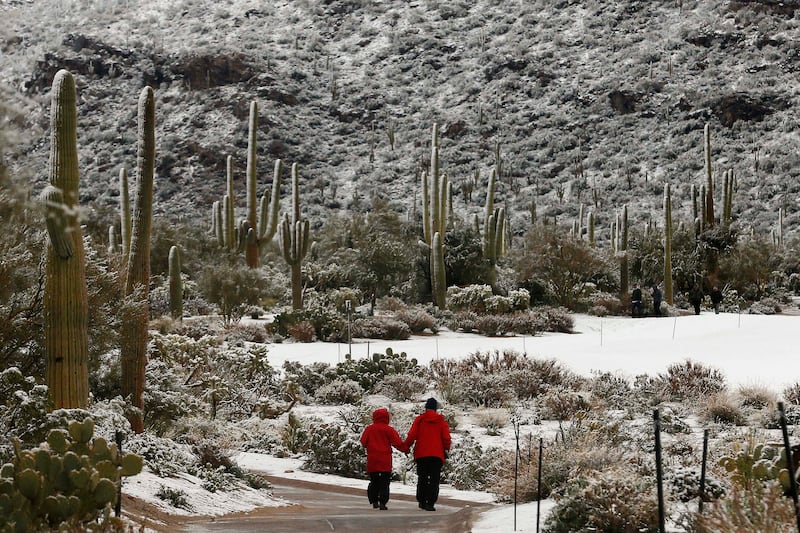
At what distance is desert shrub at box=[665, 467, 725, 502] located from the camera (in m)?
7.29

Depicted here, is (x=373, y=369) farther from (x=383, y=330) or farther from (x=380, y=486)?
(x=380, y=486)

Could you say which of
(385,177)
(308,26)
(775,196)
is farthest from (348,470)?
(308,26)

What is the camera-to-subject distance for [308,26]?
84188 millimetres

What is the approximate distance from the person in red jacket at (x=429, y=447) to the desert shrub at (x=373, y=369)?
343 inches

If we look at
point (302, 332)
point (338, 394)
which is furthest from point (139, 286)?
point (302, 332)

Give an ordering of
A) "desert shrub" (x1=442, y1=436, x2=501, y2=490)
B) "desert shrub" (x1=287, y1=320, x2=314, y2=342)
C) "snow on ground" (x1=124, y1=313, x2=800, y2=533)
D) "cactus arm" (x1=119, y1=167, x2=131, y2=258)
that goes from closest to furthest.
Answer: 1. "desert shrub" (x1=442, y1=436, x2=501, y2=490)
2. "snow on ground" (x1=124, y1=313, x2=800, y2=533)
3. "cactus arm" (x1=119, y1=167, x2=131, y2=258)
4. "desert shrub" (x1=287, y1=320, x2=314, y2=342)

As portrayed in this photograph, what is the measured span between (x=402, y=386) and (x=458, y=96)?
185 feet

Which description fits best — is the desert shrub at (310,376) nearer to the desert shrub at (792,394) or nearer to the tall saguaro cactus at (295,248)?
the desert shrub at (792,394)

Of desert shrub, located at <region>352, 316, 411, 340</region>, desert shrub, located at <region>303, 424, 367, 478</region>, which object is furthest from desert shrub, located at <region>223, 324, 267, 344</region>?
desert shrub, located at <region>303, 424, 367, 478</region>

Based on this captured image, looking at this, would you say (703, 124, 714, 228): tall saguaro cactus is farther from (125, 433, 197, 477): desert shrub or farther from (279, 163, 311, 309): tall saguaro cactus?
(125, 433, 197, 477): desert shrub

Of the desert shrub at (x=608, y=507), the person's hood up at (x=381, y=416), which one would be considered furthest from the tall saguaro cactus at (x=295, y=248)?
the desert shrub at (x=608, y=507)

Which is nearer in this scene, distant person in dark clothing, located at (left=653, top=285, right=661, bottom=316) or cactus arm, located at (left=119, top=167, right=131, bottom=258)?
cactus arm, located at (left=119, top=167, right=131, bottom=258)

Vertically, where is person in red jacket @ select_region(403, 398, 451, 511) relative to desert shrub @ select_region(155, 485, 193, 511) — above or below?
above

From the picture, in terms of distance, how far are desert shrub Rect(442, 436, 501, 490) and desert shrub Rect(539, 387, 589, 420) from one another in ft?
8.88
